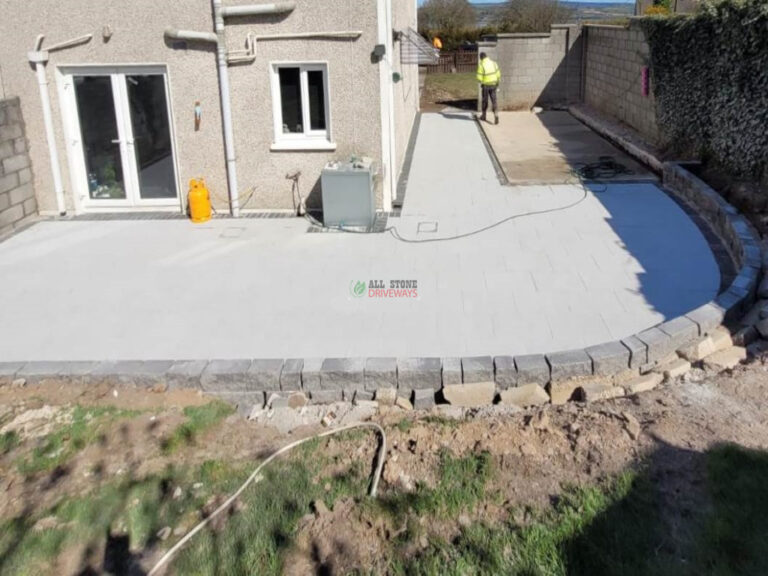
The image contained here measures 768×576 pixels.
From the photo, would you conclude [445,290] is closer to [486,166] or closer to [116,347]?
[116,347]

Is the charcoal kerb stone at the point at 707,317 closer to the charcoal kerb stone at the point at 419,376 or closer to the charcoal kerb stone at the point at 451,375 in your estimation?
the charcoal kerb stone at the point at 451,375

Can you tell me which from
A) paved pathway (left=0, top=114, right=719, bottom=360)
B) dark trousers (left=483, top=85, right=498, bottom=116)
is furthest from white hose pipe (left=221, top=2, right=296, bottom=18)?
dark trousers (left=483, top=85, right=498, bottom=116)

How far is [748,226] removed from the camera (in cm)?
925

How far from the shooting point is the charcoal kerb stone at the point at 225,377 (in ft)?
21.0

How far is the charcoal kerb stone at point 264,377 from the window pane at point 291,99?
5942 mm

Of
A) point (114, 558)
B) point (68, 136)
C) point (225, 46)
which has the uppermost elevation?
point (225, 46)

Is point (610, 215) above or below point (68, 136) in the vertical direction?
below

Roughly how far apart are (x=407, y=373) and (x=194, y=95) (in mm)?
6971

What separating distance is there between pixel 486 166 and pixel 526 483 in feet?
36.0

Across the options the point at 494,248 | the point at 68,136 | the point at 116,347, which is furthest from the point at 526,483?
the point at 68,136

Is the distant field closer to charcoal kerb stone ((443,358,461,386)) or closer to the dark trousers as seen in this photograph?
the dark trousers

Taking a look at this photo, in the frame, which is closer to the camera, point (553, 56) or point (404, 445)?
point (404, 445)

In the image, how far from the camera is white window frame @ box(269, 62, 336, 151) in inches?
430
